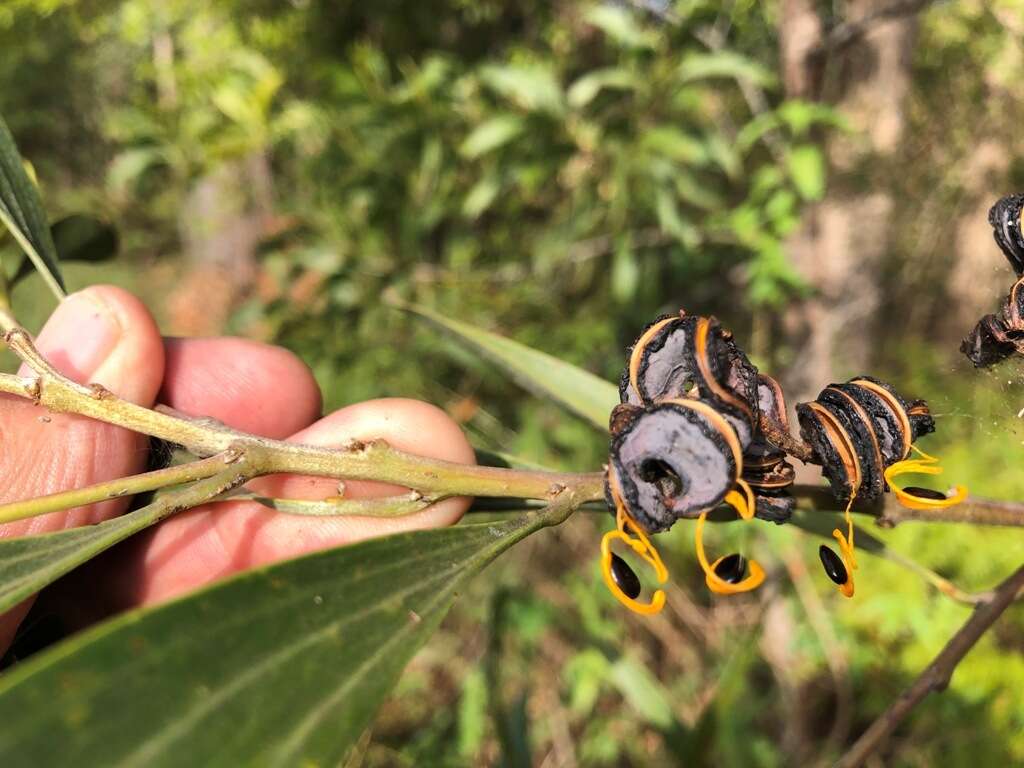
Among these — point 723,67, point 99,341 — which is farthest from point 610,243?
point 99,341

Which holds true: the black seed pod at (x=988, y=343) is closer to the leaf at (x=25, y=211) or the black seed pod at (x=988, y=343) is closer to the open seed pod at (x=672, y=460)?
the open seed pod at (x=672, y=460)

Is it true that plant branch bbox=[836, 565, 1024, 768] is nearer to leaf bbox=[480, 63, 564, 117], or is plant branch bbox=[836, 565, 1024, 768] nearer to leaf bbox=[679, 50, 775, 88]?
leaf bbox=[679, 50, 775, 88]

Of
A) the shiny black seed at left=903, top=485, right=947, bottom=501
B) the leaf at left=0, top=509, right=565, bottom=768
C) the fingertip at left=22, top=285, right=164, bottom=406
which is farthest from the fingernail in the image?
the shiny black seed at left=903, top=485, right=947, bottom=501

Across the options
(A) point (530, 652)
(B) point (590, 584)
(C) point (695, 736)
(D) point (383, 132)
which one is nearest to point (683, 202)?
(D) point (383, 132)

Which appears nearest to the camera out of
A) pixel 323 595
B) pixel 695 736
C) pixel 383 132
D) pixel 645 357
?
pixel 323 595

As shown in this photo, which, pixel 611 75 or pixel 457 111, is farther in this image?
pixel 457 111

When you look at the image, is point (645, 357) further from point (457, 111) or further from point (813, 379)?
point (813, 379)

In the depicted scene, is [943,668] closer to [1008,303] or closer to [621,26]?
[1008,303]
